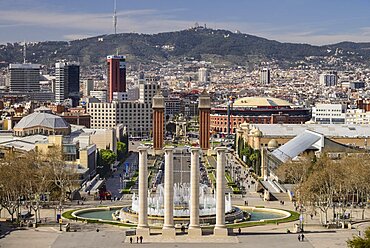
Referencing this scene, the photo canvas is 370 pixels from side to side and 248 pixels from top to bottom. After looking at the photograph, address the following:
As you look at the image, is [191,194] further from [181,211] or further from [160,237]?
[181,211]

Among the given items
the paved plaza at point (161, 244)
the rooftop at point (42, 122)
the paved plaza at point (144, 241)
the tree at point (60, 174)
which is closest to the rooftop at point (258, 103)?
the rooftop at point (42, 122)

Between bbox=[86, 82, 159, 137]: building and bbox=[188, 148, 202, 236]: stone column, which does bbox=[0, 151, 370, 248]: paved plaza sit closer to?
bbox=[188, 148, 202, 236]: stone column

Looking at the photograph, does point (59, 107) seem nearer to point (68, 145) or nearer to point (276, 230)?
point (68, 145)

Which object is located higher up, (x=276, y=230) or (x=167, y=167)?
(x=167, y=167)

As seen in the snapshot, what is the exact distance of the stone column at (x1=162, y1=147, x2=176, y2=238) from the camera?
175 feet

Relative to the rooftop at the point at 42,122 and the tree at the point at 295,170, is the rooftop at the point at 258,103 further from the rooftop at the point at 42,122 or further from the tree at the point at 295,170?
the tree at the point at 295,170

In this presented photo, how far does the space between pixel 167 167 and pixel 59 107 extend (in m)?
130

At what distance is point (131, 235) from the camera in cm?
5441

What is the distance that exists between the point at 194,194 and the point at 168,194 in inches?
63.0

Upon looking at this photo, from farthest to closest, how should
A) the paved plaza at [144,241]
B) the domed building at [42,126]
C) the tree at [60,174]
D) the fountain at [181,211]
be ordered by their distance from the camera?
the domed building at [42,126]
the tree at [60,174]
the fountain at [181,211]
the paved plaza at [144,241]

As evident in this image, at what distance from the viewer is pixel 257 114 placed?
17700 cm

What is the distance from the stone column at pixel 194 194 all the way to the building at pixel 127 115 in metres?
114

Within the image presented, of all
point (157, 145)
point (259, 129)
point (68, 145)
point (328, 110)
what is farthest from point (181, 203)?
point (328, 110)

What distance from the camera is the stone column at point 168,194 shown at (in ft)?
175
